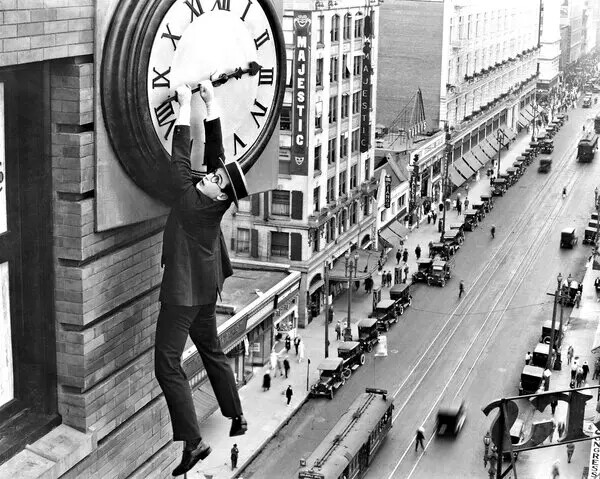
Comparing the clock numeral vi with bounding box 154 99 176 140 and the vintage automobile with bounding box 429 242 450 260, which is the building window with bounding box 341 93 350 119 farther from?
the clock numeral vi with bounding box 154 99 176 140

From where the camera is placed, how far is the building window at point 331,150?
251 feet

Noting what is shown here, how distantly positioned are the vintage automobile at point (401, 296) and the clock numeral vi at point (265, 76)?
6346 cm

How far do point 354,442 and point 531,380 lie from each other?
16.1 m

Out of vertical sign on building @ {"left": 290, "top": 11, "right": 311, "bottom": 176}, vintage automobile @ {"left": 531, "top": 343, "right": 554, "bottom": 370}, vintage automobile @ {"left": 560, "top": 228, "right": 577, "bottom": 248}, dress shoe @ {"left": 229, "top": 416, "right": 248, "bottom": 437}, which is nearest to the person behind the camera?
dress shoe @ {"left": 229, "top": 416, "right": 248, "bottom": 437}

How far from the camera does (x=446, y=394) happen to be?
6153cm

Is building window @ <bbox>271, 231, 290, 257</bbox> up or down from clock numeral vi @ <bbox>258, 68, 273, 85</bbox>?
down

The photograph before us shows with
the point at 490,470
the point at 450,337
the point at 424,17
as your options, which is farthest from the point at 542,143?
the point at 490,470

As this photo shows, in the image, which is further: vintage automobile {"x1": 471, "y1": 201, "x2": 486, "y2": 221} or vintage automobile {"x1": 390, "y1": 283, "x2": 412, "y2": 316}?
vintage automobile {"x1": 471, "y1": 201, "x2": 486, "y2": 221}

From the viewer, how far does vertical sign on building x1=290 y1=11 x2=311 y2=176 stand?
6862cm

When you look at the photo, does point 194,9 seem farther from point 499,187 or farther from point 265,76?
point 499,187

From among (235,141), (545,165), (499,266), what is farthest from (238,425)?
(545,165)

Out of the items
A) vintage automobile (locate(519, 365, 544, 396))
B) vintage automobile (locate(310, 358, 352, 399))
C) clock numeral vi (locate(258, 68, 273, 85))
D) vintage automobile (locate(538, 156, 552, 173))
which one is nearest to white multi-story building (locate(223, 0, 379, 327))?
vintage automobile (locate(310, 358, 352, 399))

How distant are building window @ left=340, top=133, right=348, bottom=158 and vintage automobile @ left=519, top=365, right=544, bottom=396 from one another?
22.9 meters

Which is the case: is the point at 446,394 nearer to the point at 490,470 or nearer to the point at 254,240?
the point at 490,470
